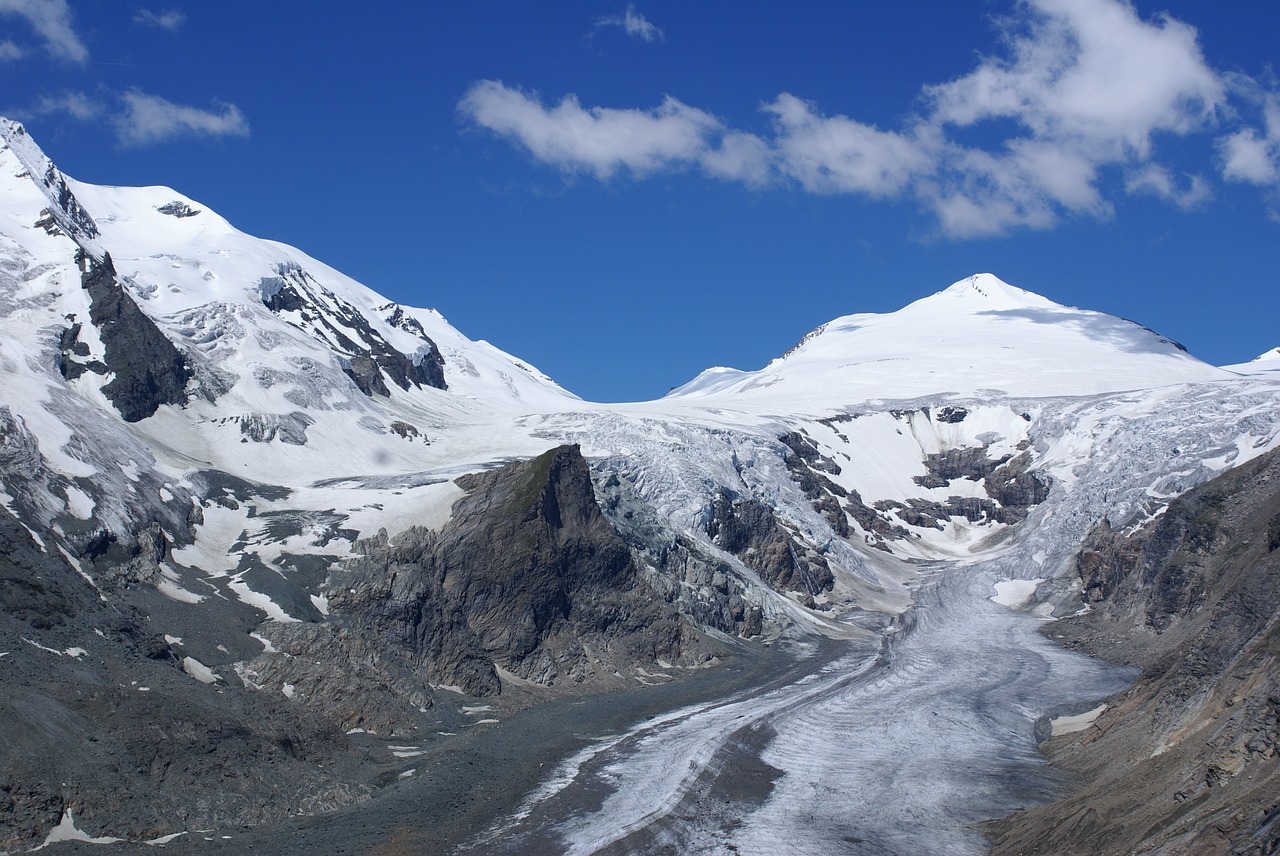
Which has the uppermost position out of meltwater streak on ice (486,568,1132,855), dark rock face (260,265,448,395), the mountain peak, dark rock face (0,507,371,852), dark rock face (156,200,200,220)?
dark rock face (156,200,200,220)

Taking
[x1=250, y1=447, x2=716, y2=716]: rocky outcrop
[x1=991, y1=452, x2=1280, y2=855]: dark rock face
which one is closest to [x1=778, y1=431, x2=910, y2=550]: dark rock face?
[x1=250, y1=447, x2=716, y2=716]: rocky outcrop

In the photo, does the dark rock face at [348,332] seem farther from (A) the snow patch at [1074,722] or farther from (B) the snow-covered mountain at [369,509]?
(A) the snow patch at [1074,722]

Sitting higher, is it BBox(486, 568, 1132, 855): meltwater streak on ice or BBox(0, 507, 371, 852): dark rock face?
BBox(0, 507, 371, 852): dark rock face

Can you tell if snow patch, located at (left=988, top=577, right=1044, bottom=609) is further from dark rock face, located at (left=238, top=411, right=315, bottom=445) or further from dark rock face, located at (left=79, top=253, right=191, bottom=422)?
dark rock face, located at (left=79, top=253, right=191, bottom=422)

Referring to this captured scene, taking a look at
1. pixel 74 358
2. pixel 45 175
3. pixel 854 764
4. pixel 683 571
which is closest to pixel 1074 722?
pixel 854 764

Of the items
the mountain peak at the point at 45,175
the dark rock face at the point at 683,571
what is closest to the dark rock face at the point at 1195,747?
the dark rock face at the point at 683,571

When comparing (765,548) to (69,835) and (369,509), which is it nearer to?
(369,509)

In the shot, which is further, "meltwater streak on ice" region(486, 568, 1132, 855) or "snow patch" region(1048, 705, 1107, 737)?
"snow patch" region(1048, 705, 1107, 737)

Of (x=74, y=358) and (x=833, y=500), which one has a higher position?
(x=74, y=358)
